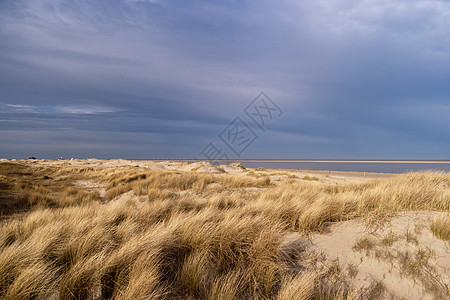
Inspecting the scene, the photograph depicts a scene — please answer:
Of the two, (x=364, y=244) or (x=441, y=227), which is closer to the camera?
(x=364, y=244)

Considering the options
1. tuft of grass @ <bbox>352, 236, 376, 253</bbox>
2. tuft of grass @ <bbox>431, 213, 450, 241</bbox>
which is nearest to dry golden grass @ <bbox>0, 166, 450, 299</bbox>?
tuft of grass @ <bbox>431, 213, 450, 241</bbox>

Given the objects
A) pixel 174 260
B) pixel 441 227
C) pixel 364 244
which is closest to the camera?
pixel 174 260

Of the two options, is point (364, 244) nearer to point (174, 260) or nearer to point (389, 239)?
point (389, 239)

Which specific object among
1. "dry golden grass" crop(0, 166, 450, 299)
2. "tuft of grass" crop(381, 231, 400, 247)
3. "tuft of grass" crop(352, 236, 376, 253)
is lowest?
"dry golden grass" crop(0, 166, 450, 299)

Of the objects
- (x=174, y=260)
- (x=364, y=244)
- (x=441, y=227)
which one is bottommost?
(x=174, y=260)

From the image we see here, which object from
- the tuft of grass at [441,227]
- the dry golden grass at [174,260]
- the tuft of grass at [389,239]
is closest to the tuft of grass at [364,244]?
the tuft of grass at [389,239]

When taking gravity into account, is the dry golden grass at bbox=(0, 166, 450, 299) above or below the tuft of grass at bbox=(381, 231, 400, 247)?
below

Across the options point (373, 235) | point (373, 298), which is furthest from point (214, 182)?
point (373, 298)

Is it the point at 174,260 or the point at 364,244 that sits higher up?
the point at 364,244

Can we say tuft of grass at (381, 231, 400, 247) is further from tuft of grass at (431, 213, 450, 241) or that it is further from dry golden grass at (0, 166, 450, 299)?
dry golden grass at (0, 166, 450, 299)

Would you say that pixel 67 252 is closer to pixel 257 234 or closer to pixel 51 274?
pixel 51 274

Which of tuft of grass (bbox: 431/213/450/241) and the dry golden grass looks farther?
tuft of grass (bbox: 431/213/450/241)

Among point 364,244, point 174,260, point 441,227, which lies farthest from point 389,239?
point 174,260

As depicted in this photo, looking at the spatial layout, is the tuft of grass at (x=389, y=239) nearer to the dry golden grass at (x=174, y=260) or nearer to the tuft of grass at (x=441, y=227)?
the tuft of grass at (x=441, y=227)
